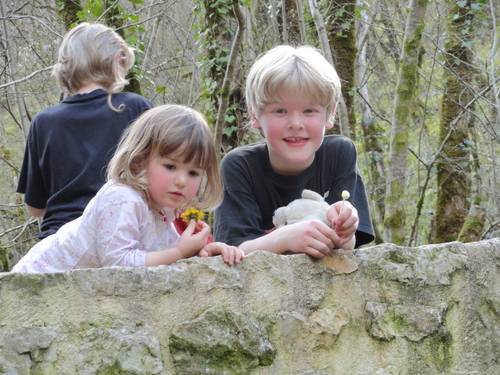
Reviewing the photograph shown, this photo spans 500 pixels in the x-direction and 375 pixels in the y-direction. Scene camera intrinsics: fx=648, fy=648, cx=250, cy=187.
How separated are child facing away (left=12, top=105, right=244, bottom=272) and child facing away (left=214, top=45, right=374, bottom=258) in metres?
0.25

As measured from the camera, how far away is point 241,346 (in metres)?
1.88

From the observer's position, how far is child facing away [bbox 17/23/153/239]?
2803 millimetres

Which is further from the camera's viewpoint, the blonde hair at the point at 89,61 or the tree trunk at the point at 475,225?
the tree trunk at the point at 475,225

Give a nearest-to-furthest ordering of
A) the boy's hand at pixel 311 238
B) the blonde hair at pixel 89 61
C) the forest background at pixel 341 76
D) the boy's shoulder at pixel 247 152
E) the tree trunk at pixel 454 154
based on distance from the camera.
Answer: the boy's hand at pixel 311 238 → the boy's shoulder at pixel 247 152 → the blonde hair at pixel 89 61 → the forest background at pixel 341 76 → the tree trunk at pixel 454 154

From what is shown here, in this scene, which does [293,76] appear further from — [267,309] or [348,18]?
[348,18]

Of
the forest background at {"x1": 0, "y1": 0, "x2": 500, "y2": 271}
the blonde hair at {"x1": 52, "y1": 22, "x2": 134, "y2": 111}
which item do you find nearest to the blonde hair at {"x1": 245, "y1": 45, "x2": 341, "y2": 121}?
the blonde hair at {"x1": 52, "y1": 22, "x2": 134, "y2": 111}

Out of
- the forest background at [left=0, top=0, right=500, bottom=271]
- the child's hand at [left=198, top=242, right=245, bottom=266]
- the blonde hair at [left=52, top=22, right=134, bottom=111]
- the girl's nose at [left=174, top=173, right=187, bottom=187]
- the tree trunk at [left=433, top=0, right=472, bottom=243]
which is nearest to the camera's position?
the child's hand at [left=198, top=242, right=245, bottom=266]

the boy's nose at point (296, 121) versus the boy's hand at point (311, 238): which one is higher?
the boy's nose at point (296, 121)

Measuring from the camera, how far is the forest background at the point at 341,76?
16.4ft

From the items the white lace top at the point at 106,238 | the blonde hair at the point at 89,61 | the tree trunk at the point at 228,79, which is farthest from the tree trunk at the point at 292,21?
the white lace top at the point at 106,238

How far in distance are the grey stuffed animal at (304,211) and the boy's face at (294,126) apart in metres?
0.20

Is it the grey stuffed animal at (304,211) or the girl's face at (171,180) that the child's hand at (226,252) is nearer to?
the girl's face at (171,180)

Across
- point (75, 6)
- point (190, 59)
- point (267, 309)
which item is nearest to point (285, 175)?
point (267, 309)

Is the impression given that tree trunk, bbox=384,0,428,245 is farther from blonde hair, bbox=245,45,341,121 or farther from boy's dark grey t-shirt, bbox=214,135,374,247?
blonde hair, bbox=245,45,341,121
